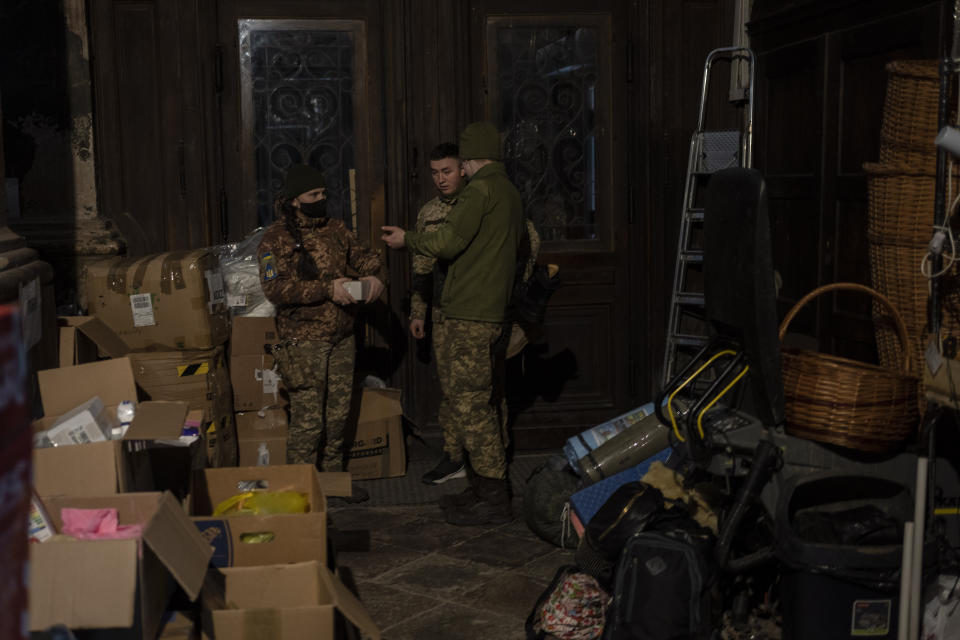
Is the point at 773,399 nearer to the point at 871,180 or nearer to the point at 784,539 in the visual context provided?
the point at 784,539

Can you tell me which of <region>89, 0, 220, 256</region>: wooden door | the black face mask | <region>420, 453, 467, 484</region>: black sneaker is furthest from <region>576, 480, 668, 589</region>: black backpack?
<region>89, 0, 220, 256</region>: wooden door

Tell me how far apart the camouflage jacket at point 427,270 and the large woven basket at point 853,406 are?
270cm

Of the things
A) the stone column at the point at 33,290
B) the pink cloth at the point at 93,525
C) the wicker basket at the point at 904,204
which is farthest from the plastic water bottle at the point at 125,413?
the wicker basket at the point at 904,204

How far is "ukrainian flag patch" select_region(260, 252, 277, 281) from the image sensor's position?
19.2 ft

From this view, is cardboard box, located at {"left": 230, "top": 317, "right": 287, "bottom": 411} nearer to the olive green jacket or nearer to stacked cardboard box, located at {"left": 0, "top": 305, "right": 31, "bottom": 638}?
the olive green jacket

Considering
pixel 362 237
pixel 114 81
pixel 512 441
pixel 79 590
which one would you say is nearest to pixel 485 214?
pixel 362 237

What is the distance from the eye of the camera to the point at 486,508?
19.2 feet

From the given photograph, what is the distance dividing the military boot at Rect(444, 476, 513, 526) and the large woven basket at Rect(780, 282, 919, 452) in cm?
222

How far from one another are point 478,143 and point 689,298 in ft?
6.21

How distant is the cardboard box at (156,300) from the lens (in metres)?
6.04

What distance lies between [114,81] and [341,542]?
319 cm

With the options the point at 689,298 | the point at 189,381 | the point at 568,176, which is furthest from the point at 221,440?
the point at 689,298

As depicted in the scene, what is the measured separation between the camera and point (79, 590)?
2.70 metres

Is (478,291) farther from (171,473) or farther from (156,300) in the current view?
(171,473)
